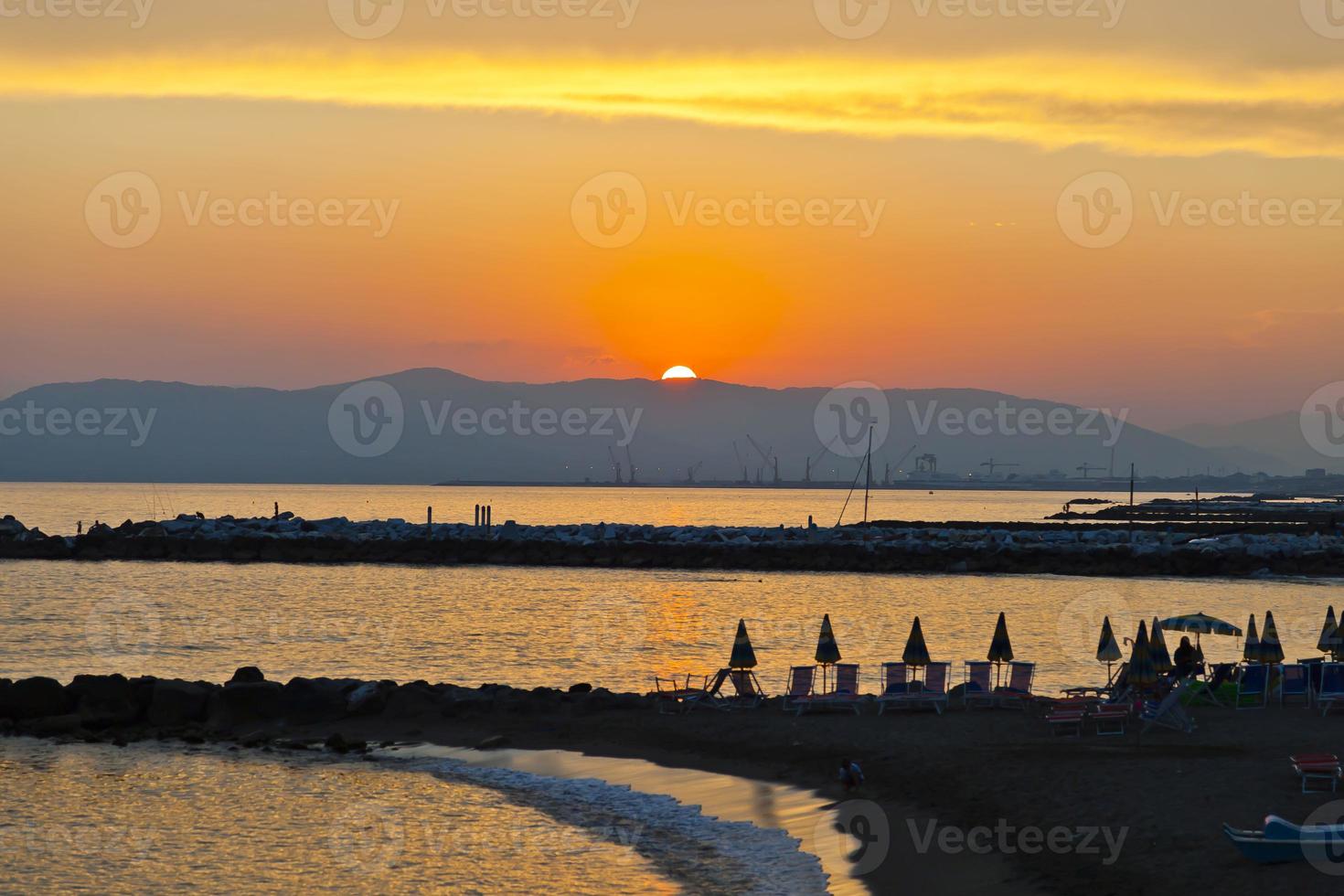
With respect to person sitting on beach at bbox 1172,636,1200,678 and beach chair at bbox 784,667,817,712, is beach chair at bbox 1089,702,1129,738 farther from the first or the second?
beach chair at bbox 784,667,817,712

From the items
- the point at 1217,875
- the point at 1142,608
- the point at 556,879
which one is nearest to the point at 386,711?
the point at 556,879

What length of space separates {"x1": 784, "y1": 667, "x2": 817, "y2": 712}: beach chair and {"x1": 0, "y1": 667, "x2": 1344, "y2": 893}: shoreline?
0.97 feet

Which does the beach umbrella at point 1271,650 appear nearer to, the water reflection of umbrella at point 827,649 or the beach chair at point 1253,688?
the beach chair at point 1253,688

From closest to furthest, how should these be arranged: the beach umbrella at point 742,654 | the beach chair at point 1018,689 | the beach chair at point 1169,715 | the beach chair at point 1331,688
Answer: the beach chair at point 1169,715 < the beach chair at point 1331,688 < the beach chair at point 1018,689 < the beach umbrella at point 742,654

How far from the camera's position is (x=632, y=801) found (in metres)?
16.0

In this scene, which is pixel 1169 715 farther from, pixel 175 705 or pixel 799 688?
pixel 175 705

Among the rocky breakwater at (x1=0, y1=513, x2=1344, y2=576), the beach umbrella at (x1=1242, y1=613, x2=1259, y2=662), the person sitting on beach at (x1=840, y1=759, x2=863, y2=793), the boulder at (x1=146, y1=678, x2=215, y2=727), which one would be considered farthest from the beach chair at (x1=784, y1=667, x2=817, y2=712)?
the rocky breakwater at (x1=0, y1=513, x2=1344, y2=576)

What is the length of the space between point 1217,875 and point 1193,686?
8.66 m

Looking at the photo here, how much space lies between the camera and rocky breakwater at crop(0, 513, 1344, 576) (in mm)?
62219

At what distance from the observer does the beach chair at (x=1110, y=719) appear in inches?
677

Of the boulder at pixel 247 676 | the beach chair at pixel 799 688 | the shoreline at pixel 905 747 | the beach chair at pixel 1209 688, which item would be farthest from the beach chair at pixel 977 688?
the boulder at pixel 247 676

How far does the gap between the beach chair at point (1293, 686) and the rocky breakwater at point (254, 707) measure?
9.24 meters

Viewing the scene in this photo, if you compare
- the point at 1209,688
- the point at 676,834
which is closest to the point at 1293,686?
the point at 1209,688

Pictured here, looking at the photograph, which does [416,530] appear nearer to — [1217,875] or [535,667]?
[535,667]
